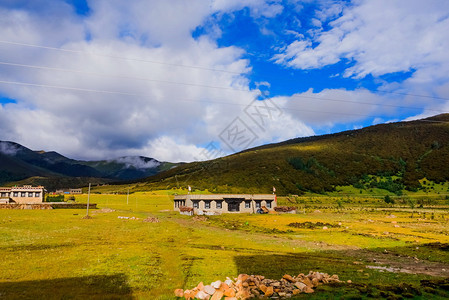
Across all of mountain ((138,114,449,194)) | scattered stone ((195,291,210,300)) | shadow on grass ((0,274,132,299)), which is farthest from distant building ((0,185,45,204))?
scattered stone ((195,291,210,300))

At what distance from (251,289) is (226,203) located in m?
56.3

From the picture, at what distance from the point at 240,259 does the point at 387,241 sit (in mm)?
18866

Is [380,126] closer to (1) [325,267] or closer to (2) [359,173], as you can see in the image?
(2) [359,173]

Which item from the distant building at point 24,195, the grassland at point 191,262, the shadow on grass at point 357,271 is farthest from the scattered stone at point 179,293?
the distant building at point 24,195

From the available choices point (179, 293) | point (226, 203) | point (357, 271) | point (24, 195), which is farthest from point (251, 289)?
point (24, 195)

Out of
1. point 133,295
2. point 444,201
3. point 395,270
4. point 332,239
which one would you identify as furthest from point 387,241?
point 444,201

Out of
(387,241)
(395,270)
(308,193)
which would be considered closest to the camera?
(395,270)

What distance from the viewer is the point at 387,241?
99.9 ft

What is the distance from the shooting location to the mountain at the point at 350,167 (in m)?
112

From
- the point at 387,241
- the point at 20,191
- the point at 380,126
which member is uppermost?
the point at 380,126

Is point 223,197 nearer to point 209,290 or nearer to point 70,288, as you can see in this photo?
point 70,288

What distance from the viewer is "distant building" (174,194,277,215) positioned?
68.1 meters

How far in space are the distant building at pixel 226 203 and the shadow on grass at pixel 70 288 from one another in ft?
169

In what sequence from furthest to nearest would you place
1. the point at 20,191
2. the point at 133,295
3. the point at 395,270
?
1. the point at 20,191
2. the point at 395,270
3. the point at 133,295
